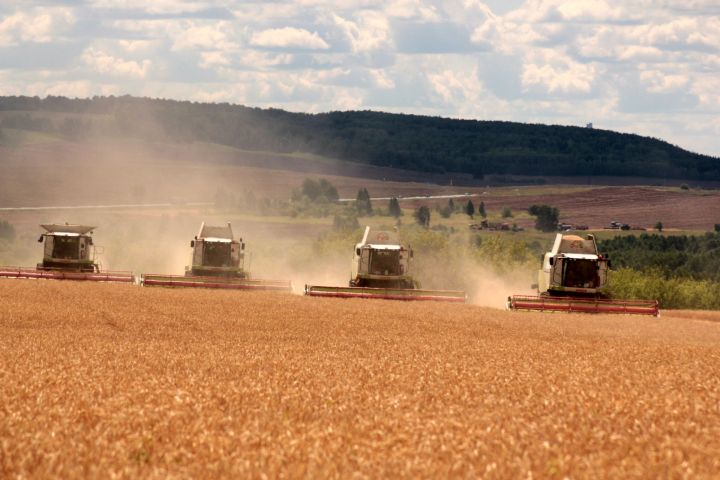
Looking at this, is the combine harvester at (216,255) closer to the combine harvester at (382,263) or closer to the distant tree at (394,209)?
the combine harvester at (382,263)

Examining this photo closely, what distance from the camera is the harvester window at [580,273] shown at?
1751 inches

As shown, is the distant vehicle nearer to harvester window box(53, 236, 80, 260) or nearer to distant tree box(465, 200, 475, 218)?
distant tree box(465, 200, 475, 218)

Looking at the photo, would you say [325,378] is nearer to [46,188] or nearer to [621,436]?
[621,436]

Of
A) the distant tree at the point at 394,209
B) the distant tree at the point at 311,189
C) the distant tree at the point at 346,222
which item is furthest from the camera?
the distant tree at the point at 311,189

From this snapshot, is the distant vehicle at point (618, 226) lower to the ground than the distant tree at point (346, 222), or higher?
higher

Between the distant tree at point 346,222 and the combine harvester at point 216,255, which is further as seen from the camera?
the distant tree at point 346,222

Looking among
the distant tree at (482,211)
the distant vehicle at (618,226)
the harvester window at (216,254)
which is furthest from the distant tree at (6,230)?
the harvester window at (216,254)

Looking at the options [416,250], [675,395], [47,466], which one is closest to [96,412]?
[47,466]

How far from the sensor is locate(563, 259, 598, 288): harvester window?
44469 mm

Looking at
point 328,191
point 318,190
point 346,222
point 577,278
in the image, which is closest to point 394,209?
point 318,190

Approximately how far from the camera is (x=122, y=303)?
37.8 metres

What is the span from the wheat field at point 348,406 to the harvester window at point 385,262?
63.9 ft

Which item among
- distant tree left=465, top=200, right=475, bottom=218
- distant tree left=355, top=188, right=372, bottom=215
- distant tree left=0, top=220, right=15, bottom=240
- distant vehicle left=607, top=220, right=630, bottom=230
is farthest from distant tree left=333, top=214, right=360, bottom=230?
distant vehicle left=607, top=220, right=630, bottom=230

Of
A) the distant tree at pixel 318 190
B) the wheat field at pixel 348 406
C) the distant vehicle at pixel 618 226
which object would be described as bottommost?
the wheat field at pixel 348 406
